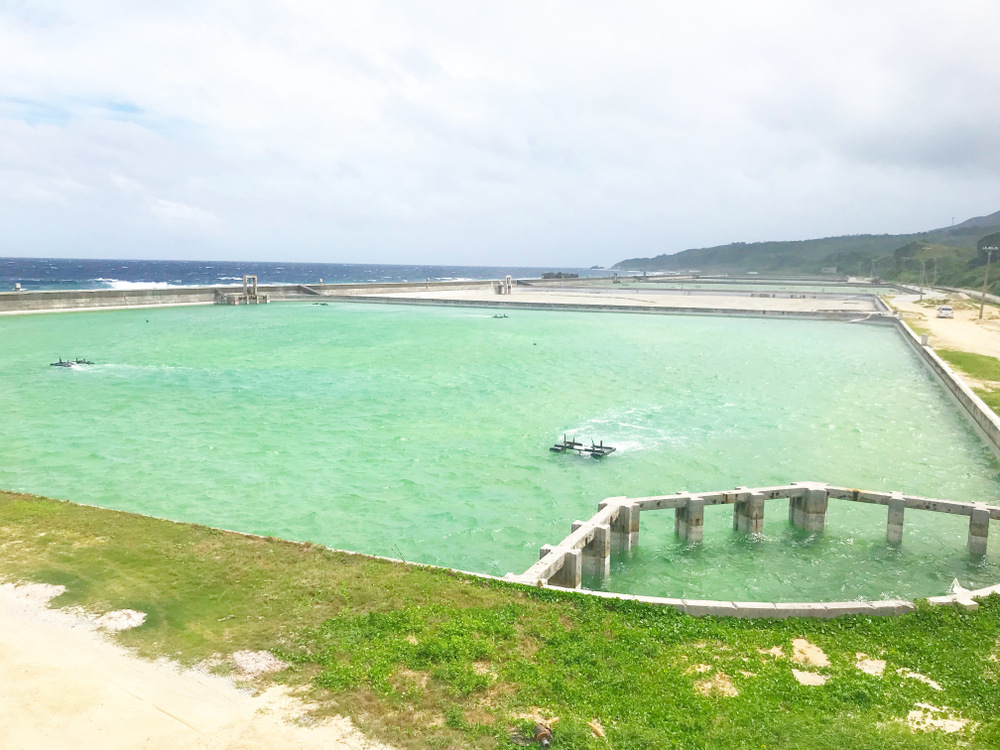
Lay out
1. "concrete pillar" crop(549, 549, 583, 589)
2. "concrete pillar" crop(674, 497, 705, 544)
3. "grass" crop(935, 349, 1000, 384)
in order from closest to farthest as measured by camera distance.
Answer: "concrete pillar" crop(549, 549, 583, 589)
"concrete pillar" crop(674, 497, 705, 544)
"grass" crop(935, 349, 1000, 384)

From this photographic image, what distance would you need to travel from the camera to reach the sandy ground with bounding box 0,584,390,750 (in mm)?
7422

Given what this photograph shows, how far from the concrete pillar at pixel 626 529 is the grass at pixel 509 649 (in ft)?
16.3

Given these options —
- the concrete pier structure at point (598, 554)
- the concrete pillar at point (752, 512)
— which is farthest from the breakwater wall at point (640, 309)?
the concrete pier structure at point (598, 554)

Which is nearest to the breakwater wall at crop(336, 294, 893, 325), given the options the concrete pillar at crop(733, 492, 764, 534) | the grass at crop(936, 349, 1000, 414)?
the grass at crop(936, 349, 1000, 414)

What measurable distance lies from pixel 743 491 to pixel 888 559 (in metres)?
3.34

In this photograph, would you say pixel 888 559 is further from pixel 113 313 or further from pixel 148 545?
pixel 113 313

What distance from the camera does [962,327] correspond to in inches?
2266

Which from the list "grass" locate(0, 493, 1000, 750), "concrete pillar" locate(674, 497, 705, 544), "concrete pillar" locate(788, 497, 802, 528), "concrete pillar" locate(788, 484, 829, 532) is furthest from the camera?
"concrete pillar" locate(788, 497, 802, 528)

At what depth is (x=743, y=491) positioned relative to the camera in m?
16.3

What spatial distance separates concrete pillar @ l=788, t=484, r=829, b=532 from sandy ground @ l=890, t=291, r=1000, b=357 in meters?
32.4

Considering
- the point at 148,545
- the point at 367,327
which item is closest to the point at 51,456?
the point at 148,545

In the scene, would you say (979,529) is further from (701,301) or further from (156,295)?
(701,301)

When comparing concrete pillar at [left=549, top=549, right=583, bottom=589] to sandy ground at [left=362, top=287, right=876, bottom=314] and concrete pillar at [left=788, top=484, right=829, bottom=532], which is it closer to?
concrete pillar at [left=788, top=484, right=829, bottom=532]

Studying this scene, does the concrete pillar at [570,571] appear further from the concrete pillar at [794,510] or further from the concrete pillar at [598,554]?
the concrete pillar at [794,510]
